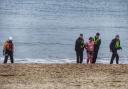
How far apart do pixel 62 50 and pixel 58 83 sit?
25.2 metres

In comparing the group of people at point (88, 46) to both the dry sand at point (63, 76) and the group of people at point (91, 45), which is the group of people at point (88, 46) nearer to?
the group of people at point (91, 45)

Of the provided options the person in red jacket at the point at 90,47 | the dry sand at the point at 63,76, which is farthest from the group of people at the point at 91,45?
the dry sand at the point at 63,76

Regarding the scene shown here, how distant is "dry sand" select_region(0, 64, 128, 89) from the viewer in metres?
16.8

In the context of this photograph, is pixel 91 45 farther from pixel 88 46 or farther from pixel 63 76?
pixel 63 76

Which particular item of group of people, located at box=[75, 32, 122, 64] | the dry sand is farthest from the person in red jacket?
the dry sand

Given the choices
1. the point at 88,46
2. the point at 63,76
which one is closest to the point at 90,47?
the point at 88,46

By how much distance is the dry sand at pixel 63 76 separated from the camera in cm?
1678

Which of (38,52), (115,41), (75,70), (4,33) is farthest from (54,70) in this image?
(4,33)

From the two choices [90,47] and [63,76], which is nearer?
[63,76]

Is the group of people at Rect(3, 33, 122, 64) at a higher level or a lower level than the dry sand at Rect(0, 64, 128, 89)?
higher

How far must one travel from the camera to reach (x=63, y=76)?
18.3m

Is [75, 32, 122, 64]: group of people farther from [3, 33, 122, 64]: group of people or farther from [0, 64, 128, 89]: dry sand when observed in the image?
[0, 64, 128, 89]: dry sand

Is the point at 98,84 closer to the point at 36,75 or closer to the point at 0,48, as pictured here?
the point at 36,75

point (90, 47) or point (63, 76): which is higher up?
point (90, 47)
